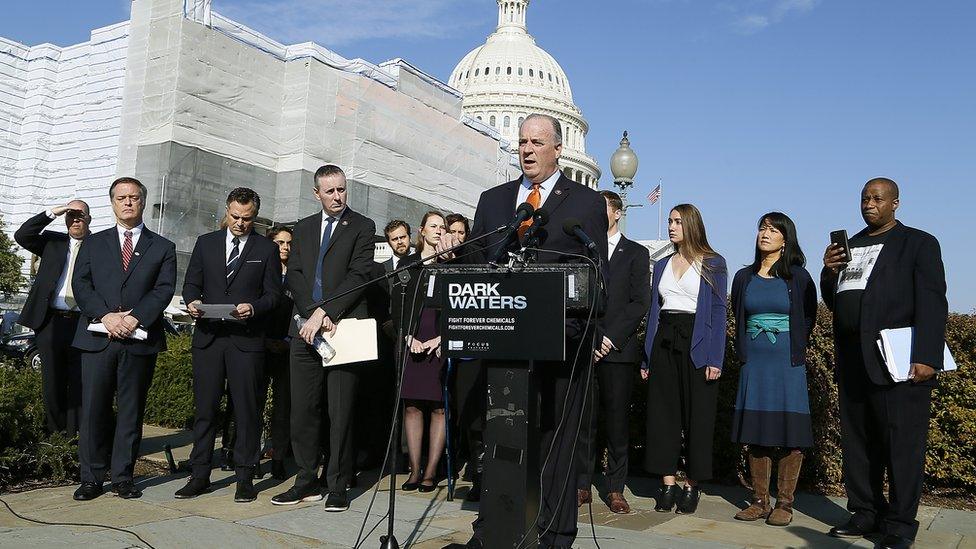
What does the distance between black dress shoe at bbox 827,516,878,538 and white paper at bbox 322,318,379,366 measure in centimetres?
309

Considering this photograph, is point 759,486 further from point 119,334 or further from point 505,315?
point 119,334

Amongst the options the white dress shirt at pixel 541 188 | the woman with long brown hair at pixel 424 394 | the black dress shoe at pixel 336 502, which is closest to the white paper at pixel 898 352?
the white dress shirt at pixel 541 188

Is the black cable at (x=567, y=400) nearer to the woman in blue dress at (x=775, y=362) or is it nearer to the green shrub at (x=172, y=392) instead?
the woman in blue dress at (x=775, y=362)

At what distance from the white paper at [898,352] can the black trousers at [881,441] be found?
12 centimetres

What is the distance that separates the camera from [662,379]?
6242 mm

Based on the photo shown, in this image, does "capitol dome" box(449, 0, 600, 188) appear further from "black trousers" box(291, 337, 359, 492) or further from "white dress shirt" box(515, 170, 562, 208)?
"white dress shirt" box(515, 170, 562, 208)

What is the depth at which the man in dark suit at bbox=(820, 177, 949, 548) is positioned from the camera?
4980mm

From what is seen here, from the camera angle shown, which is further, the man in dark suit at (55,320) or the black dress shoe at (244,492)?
the man in dark suit at (55,320)

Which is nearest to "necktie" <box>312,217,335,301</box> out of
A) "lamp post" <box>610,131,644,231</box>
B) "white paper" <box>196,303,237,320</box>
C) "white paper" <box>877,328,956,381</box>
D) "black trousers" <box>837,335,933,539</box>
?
"white paper" <box>196,303,237,320</box>

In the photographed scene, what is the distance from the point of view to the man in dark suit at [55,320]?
7012 millimetres

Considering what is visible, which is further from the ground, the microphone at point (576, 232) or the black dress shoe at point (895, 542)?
the microphone at point (576, 232)

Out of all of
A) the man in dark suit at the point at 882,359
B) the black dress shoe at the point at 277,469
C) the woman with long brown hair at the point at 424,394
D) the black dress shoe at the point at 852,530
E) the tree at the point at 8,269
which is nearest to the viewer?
the man in dark suit at the point at 882,359

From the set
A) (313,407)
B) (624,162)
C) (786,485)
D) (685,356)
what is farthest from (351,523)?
(624,162)

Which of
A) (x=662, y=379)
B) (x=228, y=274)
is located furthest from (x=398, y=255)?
(x=662, y=379)
